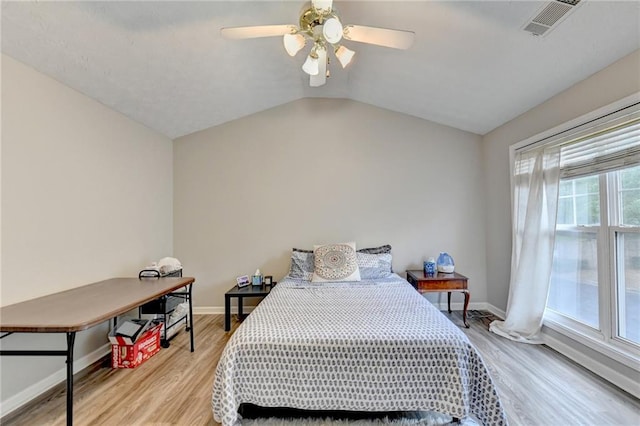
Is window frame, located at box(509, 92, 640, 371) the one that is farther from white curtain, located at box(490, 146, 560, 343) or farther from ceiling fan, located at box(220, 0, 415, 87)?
ceiling fan, located at box(220, 0, 415, 87)

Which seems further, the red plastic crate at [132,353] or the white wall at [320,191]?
the white wall at [320,191]

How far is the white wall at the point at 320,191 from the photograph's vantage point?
377cm

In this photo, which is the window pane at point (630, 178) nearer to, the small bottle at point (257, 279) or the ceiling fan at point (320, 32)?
the ceiling fan at point (320, 32)

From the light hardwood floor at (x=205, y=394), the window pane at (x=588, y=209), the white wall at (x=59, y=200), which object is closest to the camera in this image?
the light hardwood floor at (x=205, y=394)

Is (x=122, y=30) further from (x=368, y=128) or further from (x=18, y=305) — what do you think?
(x=368, y=128)

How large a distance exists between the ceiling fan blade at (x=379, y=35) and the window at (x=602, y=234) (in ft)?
5.30

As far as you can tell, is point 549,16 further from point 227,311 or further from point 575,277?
point 227,311

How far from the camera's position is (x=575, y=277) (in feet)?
8.42

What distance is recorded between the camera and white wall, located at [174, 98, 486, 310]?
12.4ft

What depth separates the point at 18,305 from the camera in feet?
6.07

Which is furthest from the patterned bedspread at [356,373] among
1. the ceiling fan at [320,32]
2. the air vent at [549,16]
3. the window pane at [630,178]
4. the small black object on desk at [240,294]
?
the air vent at [549,16]

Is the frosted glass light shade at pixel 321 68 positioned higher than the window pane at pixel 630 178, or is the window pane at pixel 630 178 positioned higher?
the frosted glass light shade at pixel 321 68

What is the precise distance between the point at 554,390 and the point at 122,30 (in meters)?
3.93

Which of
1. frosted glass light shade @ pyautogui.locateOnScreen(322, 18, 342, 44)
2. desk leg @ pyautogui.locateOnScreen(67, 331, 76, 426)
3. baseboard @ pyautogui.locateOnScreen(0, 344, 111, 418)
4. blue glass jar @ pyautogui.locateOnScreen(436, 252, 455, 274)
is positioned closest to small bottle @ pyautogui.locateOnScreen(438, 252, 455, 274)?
blue glass jar @ pyautogui.locateOnScreen(436, 252, 455, 274)
